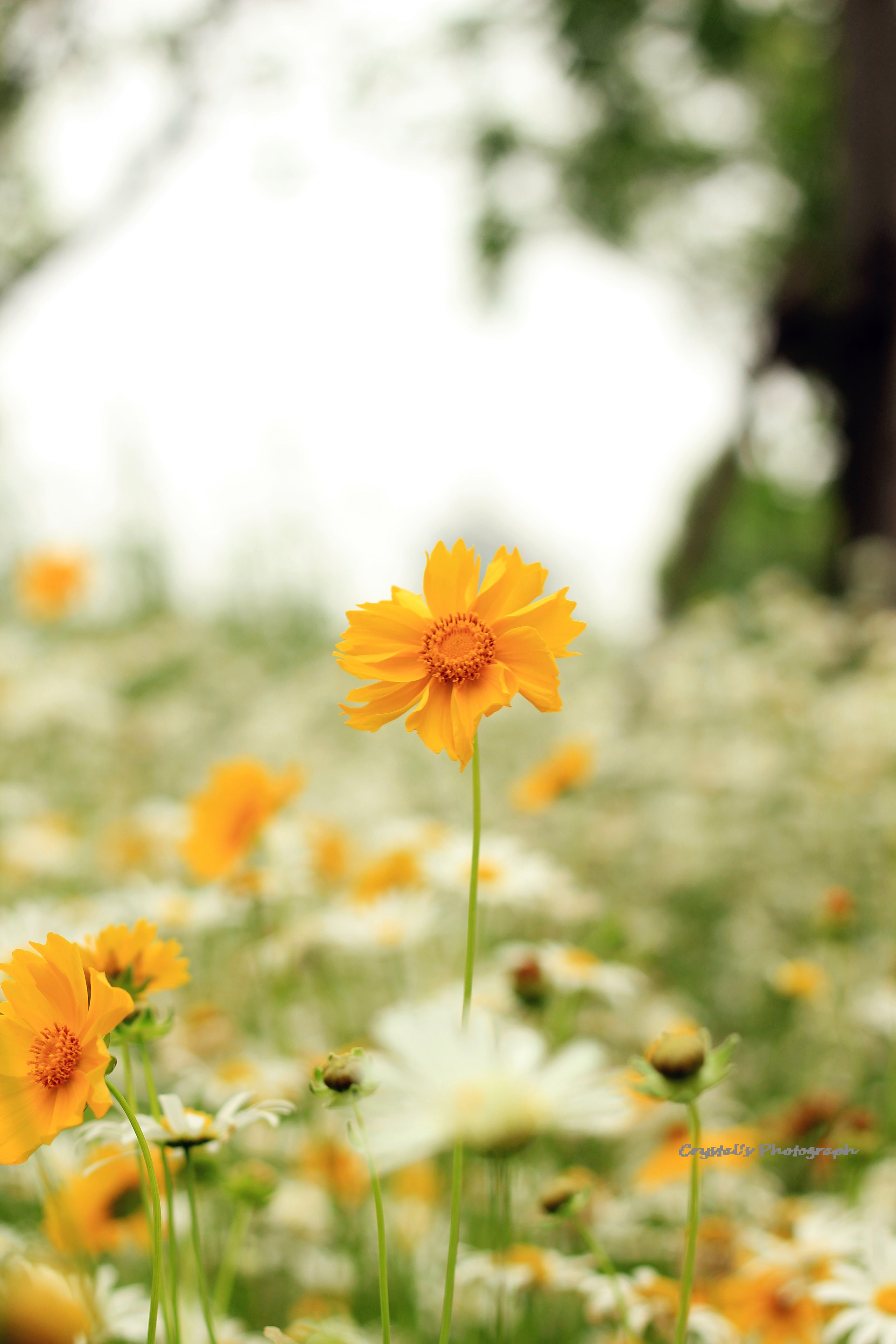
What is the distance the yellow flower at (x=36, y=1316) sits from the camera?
0.27m

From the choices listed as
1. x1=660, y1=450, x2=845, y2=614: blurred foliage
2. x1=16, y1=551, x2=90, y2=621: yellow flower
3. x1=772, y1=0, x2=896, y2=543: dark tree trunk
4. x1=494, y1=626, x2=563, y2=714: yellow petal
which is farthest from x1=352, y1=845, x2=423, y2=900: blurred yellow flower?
x1=660, y1=450, x2=845, y2=614: blurred foliage

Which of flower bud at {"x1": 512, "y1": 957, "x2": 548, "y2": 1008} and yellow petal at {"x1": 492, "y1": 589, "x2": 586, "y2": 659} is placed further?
flower bud at {"x1": 512, "y1": 957, "x2": 548, "y2": 1008}

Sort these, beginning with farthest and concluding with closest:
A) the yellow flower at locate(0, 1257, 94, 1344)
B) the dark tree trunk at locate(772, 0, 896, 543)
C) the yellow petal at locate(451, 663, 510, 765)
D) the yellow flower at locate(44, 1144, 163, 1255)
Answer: the dark tree trunk at locate(772, 0, 896, 543) → the yellow flower at locate(44, 1144, 163, 1255) → the yellow petal at locate(451, 663, 510, 765) → the yellow flower at locate(0, 1257, 94, 1344)

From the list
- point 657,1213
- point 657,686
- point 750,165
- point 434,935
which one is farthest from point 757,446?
point 657,1213

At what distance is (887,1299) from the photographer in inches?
18.8

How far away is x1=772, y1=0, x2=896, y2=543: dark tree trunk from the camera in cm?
338

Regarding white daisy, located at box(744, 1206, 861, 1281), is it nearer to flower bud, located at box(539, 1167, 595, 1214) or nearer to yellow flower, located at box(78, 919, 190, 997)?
flower bud, located at box(539, 1167, 595, 1214)

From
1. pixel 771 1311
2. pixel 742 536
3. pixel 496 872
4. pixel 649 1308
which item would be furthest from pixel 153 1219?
pixel 742 536

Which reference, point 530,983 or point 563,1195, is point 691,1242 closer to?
point 563,1195

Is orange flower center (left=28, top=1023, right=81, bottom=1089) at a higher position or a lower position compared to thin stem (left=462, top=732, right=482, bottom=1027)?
lower

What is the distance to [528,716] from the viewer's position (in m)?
2.49

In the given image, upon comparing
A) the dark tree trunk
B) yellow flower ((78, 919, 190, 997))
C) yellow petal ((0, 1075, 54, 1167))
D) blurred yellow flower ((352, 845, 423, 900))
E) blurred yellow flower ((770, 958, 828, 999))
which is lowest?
yellow petal ((0, 1075, 54, 1167))

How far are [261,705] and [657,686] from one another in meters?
Answer: 1.08

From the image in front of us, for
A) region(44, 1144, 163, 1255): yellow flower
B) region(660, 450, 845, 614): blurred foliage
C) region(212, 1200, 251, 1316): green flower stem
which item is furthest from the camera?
region(660, 450, 845, 614): blurred foliage
